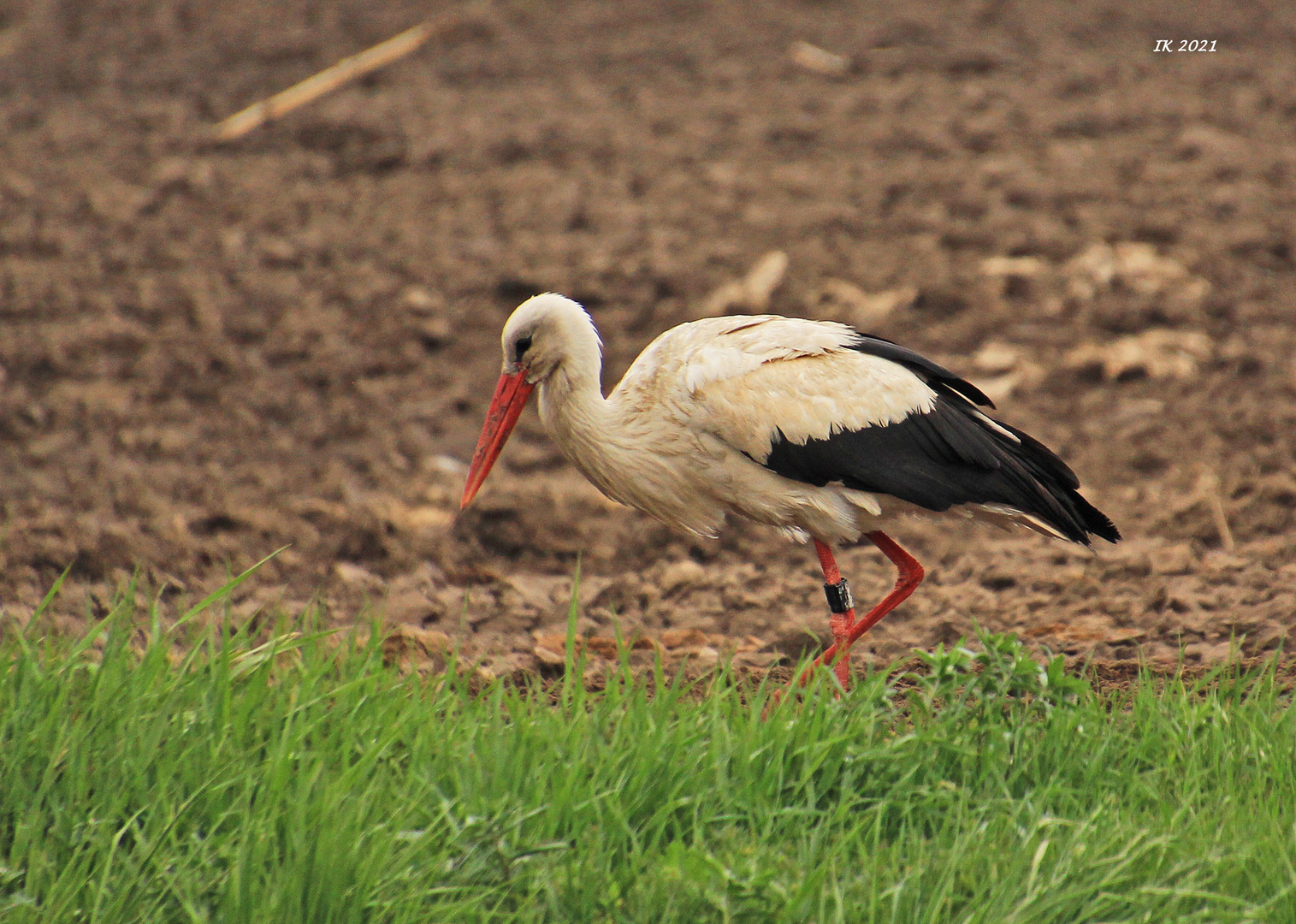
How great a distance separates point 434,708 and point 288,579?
80.5 inches

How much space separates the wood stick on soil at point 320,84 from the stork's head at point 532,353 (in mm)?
5886

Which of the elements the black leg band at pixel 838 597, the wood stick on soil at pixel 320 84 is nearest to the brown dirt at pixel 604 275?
the wood stick on soil at pixel 320 84

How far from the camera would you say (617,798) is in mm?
3115

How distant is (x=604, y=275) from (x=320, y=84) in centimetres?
348

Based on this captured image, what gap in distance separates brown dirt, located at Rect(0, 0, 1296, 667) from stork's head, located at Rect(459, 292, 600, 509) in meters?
0.57

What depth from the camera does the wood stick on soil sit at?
934 centimetres

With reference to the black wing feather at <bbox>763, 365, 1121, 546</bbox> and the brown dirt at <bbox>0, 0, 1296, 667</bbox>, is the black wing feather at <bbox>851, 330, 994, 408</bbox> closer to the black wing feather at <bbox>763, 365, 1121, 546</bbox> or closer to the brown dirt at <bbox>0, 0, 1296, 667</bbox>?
the black wing feather at <bbox>763, 365, 1121, 546</bbox>

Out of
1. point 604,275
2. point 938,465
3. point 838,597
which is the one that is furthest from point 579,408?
point 604,275

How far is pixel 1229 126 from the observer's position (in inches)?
345

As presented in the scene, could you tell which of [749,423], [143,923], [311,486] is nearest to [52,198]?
[311,486]

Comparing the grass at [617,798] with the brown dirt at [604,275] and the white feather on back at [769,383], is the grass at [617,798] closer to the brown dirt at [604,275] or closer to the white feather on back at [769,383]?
the white feather on back at [769,383]

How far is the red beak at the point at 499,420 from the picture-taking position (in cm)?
419

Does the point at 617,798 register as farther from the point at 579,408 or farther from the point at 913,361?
the point at 913,361

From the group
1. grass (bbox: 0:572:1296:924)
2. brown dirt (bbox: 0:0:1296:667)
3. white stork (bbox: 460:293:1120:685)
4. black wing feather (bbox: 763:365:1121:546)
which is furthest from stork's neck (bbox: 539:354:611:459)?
grass (bbox: 0:572:1296:924)
